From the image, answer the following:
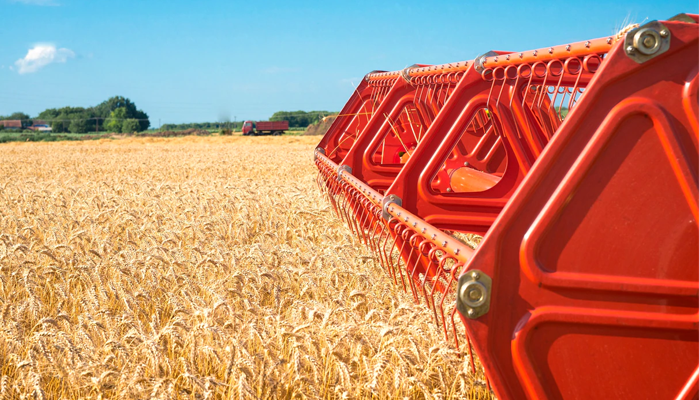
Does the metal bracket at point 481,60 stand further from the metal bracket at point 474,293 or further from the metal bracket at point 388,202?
the metal bracket at point 474,293

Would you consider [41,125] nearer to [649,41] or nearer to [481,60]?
[481,60]

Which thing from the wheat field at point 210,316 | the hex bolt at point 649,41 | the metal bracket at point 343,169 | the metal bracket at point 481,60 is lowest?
the wheat field at point 210,316

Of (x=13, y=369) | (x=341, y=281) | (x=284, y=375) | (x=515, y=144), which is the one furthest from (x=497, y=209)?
(x=13, y=369)

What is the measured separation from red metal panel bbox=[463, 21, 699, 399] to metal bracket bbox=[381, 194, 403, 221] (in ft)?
4.87

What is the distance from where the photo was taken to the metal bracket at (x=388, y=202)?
3238mm

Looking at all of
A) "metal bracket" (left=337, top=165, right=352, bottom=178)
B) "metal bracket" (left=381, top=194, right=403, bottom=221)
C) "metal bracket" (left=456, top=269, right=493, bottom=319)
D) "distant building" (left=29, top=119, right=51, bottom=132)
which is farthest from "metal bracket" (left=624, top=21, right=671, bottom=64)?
"distant building" (left=29, top=119, right=51, bottom=132)

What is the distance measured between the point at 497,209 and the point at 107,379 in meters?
2.41

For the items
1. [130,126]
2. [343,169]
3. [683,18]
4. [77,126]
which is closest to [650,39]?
[683,18]

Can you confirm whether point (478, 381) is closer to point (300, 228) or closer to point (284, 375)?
point (284, 375)

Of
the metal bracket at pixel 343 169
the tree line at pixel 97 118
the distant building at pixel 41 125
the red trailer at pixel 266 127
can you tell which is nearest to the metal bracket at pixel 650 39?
the metal bracket at pixel 343 169

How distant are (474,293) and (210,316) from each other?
67.5 inches

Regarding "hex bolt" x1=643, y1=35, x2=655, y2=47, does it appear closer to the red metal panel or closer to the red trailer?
the red metal panel

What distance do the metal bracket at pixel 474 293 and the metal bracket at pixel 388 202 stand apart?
148 cm

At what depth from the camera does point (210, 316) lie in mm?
3018
